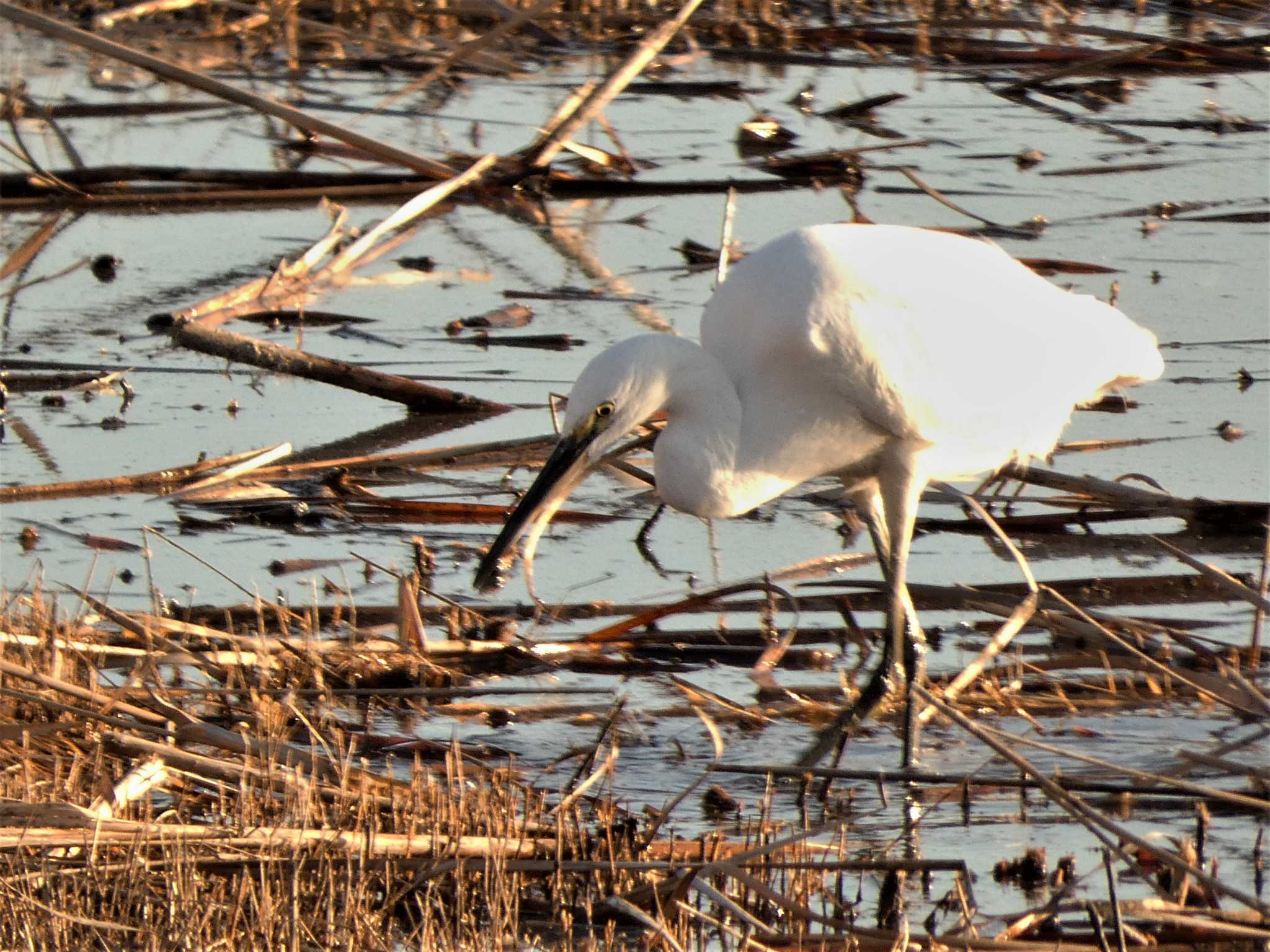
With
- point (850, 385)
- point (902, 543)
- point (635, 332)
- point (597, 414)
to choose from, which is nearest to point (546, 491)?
point (597, 414)

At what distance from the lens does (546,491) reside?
4.54 m

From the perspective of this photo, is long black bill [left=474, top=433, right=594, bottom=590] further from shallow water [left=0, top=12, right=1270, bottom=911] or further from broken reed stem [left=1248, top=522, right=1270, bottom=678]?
broken reed stem [left=1248, top=522, right=1270, bottom=678]

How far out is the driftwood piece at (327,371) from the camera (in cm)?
684

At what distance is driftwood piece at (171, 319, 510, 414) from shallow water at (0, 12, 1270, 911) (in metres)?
0.16

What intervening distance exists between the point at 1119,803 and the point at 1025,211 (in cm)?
577

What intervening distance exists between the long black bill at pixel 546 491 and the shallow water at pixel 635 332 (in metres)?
0.50

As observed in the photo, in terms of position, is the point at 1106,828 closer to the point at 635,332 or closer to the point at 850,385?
the point at 850,385

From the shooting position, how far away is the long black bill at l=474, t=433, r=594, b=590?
450 centimetres

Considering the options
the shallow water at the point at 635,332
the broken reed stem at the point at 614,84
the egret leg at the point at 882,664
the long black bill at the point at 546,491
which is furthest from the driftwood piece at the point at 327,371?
the long black bill at the point at 546,491

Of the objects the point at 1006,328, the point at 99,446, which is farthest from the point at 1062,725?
the point at 99,446

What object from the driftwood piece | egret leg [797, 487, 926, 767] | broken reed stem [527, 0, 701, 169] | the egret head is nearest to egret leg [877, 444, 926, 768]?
egret leg [797, 487, 926, 767]

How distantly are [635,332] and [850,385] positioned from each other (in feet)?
10.5

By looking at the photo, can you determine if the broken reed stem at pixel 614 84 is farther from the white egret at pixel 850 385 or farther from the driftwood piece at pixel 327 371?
the white egret at pixel 850 385

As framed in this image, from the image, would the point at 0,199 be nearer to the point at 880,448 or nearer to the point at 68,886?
the point at 880,448
